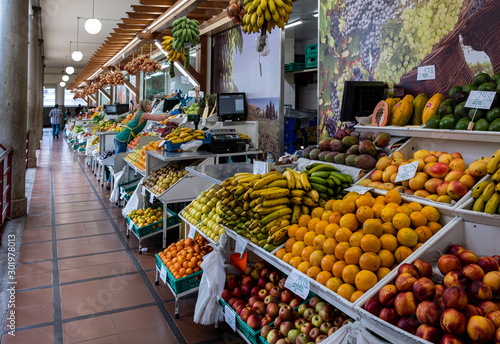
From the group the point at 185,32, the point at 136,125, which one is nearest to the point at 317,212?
the point at 185,32

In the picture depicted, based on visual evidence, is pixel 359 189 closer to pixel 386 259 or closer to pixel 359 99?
pixel 386 259

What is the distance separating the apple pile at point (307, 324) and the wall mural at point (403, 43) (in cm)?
204

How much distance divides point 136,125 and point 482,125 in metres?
6.57

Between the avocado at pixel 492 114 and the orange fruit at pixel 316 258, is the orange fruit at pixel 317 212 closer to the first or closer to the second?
the orange fruit at pixel 316 258

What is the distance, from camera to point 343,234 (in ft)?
7.55

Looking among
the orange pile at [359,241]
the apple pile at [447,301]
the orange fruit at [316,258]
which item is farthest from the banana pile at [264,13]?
the apple pile at [447,301]

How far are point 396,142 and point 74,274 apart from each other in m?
3.35

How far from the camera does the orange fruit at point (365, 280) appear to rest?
2.03 metres

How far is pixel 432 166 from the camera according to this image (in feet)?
8.54

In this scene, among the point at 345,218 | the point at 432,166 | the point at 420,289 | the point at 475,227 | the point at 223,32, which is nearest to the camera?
the point at 420,289

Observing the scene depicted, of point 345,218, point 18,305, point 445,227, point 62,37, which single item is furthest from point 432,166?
point 62,37

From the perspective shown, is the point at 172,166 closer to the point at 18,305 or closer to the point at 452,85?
the point at 18,305

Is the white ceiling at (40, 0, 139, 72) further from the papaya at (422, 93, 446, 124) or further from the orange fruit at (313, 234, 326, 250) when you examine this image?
the orange fruit at (313, 234, 326, 250)

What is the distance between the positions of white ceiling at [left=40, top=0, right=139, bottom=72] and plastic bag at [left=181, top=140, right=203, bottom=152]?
25.4ft
